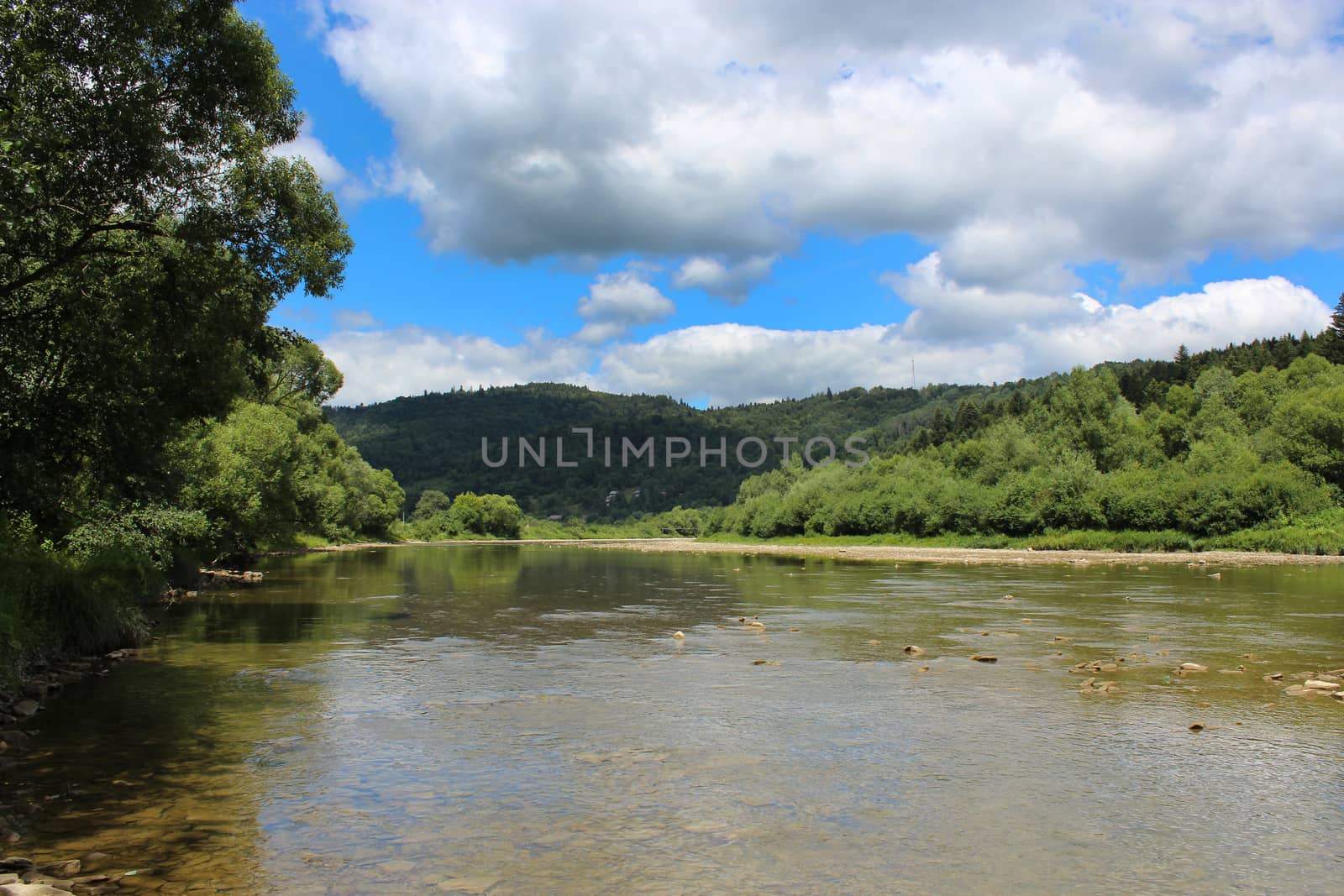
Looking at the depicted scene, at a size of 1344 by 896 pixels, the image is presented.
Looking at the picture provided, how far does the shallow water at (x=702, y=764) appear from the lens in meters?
8.59

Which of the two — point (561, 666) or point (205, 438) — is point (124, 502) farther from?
point (561, 666)

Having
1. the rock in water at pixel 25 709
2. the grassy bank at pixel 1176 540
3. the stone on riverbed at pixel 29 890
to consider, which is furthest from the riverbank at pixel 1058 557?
the stone on riverbed at pixel 29 890

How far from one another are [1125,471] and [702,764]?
320 feet

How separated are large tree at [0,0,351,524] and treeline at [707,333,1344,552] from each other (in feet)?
233

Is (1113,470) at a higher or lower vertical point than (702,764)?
higher

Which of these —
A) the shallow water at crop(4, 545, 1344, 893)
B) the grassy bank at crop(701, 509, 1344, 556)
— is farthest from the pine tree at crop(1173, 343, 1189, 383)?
the shallow water at crop(4, 545, 1344, 893)

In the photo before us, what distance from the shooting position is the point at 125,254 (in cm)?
1734

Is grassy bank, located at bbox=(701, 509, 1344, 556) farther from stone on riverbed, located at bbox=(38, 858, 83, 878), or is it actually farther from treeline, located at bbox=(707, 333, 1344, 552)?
stone on riverbed, located at bbox=(38, 858, 83, 878)

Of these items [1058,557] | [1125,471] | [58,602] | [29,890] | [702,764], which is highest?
[1125,471]

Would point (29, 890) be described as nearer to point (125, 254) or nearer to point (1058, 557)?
point (125, 254)

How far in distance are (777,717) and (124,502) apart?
85.3ft

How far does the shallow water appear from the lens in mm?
8594

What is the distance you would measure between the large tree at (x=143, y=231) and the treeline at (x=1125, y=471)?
70912 mm

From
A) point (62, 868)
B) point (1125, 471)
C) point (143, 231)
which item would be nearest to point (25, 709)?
point (62, 868)
